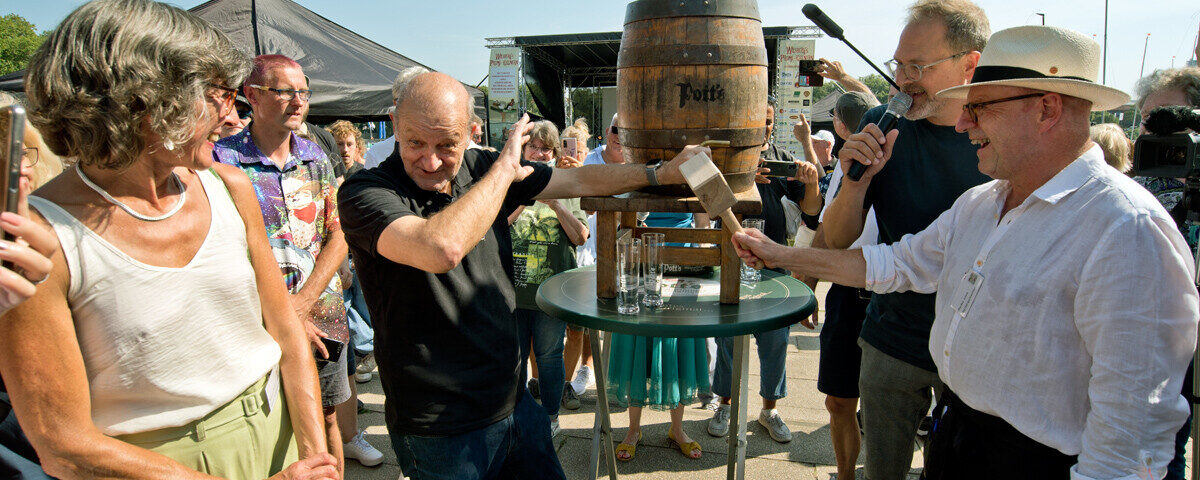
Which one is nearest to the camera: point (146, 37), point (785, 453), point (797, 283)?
point (146, 37)

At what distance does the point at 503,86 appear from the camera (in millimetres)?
15750

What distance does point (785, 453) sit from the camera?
3.78 meters

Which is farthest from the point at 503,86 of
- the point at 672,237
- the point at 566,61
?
the point at 672,237

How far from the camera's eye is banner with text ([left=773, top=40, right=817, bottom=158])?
11758 millimetres

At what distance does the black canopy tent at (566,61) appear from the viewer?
51.1 feet

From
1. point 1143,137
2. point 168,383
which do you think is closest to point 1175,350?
point 1143,137

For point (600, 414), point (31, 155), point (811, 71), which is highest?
point (811, 71)

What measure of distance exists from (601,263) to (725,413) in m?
2.14

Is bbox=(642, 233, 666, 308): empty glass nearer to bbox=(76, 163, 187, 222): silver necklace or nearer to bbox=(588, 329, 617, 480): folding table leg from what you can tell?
bbox=(588, 329, 617, 480): folding table leg

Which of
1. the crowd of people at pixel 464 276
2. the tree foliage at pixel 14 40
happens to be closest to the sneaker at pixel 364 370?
the crowd of people at pixel 464 276

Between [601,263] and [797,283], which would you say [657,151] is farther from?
[797,283]

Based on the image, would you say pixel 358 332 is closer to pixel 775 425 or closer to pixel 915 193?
pixel 775 425

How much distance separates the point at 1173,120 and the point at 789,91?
35.0ft

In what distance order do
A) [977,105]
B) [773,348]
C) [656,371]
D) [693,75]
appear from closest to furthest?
[977,105]
[693,75]
[656,371]
[773,348]
